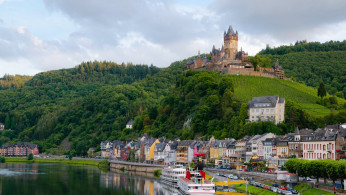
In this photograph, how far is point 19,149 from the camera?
6949 inches

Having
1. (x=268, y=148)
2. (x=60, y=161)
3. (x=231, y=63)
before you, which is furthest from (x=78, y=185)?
(x=231, y=63)

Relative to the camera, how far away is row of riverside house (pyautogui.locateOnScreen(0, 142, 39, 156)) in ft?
570

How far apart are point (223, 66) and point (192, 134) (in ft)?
128

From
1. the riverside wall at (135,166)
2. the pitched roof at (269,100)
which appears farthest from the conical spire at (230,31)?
the riverside wall at (135,166)

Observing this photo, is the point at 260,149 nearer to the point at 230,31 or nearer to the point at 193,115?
the point at 193,115

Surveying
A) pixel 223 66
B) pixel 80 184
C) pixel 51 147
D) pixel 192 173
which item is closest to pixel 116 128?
pixel 51 147

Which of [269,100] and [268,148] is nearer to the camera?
[268,148]

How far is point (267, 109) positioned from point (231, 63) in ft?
164

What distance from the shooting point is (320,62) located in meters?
192

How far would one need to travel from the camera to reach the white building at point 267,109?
338 feet

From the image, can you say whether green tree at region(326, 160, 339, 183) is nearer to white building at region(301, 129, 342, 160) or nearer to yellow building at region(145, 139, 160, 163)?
white building at region(301, 129, 342, 160)

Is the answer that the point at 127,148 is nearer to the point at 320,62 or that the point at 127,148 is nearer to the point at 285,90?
the point at 285,90

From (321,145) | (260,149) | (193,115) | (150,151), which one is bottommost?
(150,151)

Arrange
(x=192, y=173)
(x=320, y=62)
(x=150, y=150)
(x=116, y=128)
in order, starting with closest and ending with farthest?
(x=192, y=173)
(x=150, y=150)
(x=116, y=128)
(x=320, y=62)
